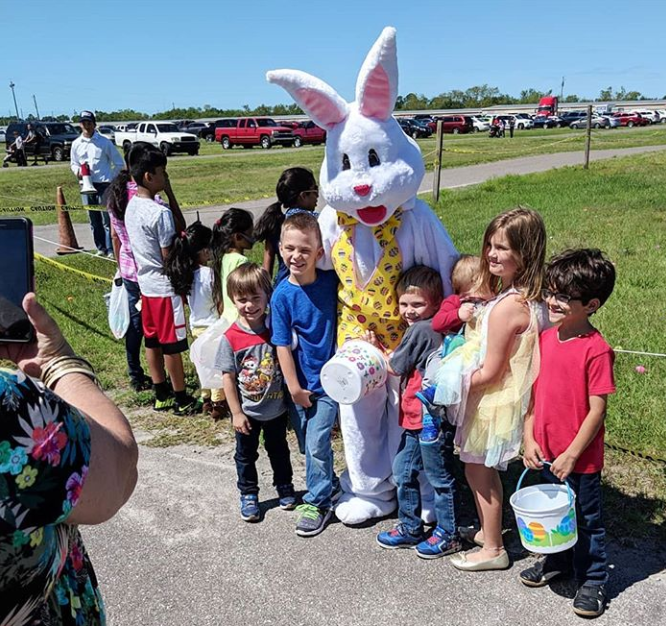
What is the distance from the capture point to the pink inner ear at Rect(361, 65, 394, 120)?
321 centimetres

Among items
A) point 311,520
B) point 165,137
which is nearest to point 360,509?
point 311,520

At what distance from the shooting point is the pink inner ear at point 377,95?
321cm

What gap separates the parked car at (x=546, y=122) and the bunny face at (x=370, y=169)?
5235 centimetres

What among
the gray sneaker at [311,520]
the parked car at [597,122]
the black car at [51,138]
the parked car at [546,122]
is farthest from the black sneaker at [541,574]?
the parked car at [546,122]

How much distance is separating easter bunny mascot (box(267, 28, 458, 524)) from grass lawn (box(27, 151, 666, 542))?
0.92 m

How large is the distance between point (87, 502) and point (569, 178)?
656 inches

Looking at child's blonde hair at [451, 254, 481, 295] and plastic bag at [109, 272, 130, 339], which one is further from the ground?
child's blonde hair at [451, 254, 481, 295]

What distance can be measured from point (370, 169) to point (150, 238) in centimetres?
202

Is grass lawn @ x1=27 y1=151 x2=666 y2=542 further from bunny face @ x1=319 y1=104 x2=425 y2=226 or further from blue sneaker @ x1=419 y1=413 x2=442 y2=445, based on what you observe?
bunny face @ x1=319 y1=104 x2=425 y2=226

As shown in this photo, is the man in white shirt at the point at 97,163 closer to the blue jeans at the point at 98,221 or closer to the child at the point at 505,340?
the blue jeans at the point at 98,221

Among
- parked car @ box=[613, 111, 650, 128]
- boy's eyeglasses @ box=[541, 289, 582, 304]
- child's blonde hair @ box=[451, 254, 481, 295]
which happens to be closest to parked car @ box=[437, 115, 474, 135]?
parked car @ box=[613, 111, 650, 128]

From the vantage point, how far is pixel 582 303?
2.75 metres

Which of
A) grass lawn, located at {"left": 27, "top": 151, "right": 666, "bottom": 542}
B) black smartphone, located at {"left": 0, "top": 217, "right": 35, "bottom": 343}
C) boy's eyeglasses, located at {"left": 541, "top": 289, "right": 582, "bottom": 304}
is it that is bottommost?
grass lawn, located at {"left": 27, "top": 151, "right": 666, "bottom": 542}

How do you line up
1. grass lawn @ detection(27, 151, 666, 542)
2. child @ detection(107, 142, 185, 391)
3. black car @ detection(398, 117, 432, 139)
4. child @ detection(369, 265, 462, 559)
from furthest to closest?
black car @ detection(398, 117, 432, 139) → child @ detection(107, 142, 185, 391) → grass lawn @ detection(27, 151, 666, 542) → child @ detection(369, 265, 462, 559)
